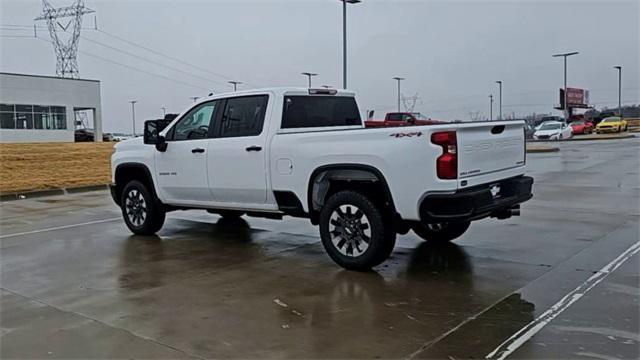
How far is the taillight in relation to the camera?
5531 mm

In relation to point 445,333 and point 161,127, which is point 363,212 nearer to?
point 445,333

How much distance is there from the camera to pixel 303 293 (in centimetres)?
555

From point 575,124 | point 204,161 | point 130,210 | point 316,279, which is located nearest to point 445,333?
point 316,279

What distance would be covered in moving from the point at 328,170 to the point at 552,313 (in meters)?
2.67

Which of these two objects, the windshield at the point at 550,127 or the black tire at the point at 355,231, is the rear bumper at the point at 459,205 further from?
the windshield at the point at 550,127

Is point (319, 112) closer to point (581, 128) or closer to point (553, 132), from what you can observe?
point (553, 132)

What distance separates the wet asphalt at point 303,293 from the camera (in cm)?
425


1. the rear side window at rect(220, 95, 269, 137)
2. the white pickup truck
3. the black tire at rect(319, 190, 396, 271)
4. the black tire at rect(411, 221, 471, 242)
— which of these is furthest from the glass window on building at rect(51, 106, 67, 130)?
the black tire at rect(319, 190, 396, 271)

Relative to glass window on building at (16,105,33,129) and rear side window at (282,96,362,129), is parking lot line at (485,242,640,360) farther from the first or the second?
glass window on building at (16,105,33,129)

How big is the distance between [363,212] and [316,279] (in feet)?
2.77

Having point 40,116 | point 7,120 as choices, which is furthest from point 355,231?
point 40,116

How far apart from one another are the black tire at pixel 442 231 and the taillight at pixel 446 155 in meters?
2.00

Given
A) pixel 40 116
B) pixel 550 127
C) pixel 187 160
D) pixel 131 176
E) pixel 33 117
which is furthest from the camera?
pixel 40 116

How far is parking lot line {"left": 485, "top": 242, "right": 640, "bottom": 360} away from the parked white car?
37189mm
